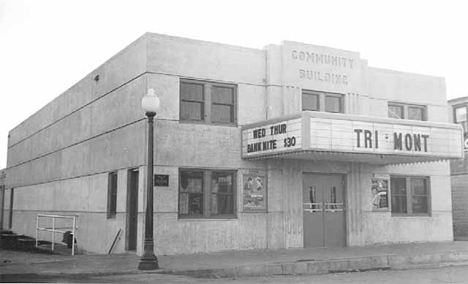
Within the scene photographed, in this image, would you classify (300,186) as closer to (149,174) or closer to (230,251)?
(230,251)

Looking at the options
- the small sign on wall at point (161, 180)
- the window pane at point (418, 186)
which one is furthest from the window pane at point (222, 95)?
the window pane at point (418, 186)

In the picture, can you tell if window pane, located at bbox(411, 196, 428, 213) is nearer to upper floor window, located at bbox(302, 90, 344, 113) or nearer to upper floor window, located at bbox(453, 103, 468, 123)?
upper floor window, located at bbox(302, 90, 344, 113)

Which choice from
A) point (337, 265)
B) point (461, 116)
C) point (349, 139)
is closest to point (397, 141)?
point (349, 139)

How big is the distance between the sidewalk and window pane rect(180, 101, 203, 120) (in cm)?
430

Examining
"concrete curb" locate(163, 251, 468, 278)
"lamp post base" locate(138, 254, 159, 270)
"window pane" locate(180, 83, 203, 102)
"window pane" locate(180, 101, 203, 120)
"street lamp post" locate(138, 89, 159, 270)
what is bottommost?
"concrete curb" locate(163, 251, 468, 278)

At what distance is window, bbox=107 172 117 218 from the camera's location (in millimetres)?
19719

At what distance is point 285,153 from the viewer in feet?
56.6

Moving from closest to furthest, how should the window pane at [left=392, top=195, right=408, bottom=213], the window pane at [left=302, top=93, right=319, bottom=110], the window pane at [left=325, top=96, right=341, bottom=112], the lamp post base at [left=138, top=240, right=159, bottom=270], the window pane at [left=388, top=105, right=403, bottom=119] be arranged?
the lamp post base at [left=138, top=240, right=159, bottom=270] < the window pane at [left=302, top=93, right=319, bottom=110] < the window pane at [left=325, top=96, right=341, bottom=112] < the window pane at [left=392, top=195, right=408, bottom=213] < the window pane at [left=388, top=105, right=403, bottom=119]

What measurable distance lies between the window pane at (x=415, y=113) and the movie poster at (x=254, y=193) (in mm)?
7467

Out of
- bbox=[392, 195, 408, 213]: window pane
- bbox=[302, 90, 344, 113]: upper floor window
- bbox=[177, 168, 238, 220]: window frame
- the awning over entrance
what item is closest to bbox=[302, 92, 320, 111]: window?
bbox=[302, 90, 344, 113]: upper floor window

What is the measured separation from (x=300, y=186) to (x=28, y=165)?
19547mm

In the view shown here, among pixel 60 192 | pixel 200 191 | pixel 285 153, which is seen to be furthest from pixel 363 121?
pixel 60 192

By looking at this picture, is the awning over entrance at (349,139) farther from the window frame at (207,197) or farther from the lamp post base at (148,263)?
the lamp post base at (148,263)

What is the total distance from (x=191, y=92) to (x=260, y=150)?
2857 mm
